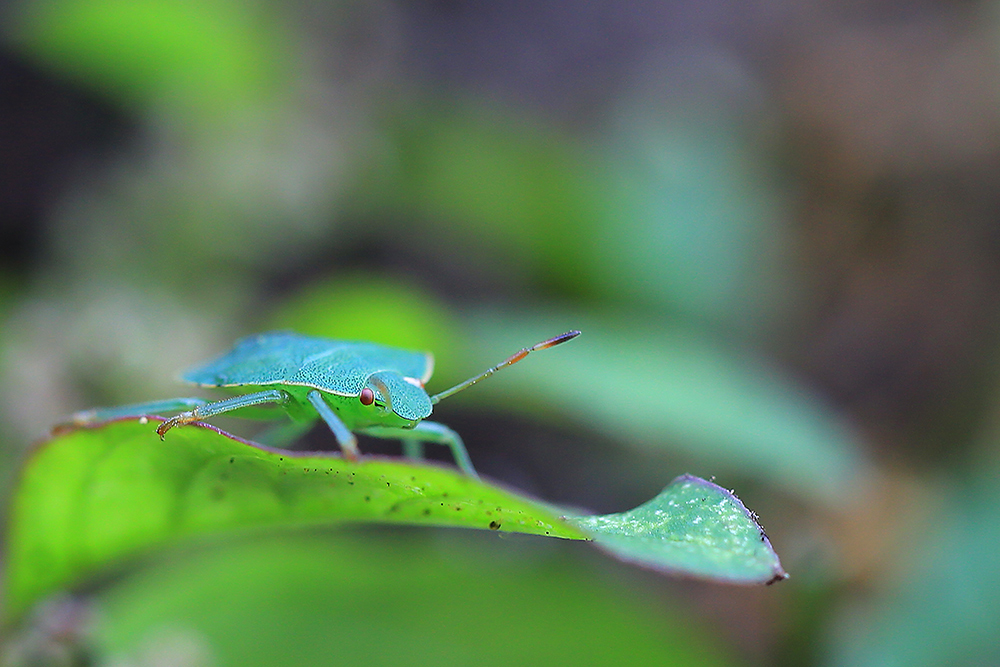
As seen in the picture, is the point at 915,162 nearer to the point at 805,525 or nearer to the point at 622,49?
the point at 622,49

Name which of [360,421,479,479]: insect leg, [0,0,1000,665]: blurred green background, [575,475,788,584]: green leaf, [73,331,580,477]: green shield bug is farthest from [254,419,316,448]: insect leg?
[575,475,788,584]: green leaf

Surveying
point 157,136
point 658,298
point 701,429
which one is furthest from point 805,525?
point 157,136

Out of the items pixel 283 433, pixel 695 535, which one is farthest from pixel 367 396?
pixel 695 535

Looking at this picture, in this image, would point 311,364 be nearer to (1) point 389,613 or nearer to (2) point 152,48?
(1) point 389,613

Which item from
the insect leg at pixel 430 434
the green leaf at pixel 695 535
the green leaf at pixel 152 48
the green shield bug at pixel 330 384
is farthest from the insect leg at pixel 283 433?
the green leaf at pixel 152 48

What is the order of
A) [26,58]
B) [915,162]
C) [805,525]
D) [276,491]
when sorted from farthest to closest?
[915,162], [26,58], [805,525], [276,491]

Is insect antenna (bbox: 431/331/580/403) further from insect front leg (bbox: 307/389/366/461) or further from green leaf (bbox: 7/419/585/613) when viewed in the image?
green leaf (bbox: 7/419/585/613)
